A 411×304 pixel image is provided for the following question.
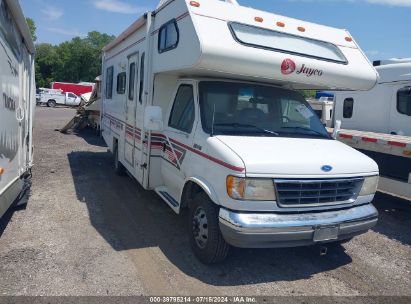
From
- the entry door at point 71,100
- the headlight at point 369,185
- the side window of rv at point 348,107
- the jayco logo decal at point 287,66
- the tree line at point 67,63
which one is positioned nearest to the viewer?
the headlight at point 369,185

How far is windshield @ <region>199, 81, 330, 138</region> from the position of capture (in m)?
4.97

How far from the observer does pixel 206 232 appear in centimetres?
461

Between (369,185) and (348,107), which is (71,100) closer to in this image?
(348,107)

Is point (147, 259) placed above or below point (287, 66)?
below

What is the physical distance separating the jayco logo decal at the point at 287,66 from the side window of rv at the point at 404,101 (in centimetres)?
419

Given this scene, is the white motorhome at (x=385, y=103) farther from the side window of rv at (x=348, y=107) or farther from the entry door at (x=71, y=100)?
the entry door at (x=71, y=100)

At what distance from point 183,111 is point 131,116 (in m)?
2.00

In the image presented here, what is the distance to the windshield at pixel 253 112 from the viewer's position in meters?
4.97

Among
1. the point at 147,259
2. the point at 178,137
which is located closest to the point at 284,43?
the point at 178,137

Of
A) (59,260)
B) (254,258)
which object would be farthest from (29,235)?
(254,258)

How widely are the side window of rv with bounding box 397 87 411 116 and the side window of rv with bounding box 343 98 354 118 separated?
1.38m

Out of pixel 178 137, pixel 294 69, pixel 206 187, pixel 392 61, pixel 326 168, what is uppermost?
pixel 392 61

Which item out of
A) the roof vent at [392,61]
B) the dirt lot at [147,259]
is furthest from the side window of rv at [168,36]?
the roof vent at [392,61]

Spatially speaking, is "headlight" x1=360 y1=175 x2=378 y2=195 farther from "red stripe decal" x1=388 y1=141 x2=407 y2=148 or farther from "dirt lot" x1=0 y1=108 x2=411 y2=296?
"red stripe decal" x1=388 y1=141 x2=407 y2=148
